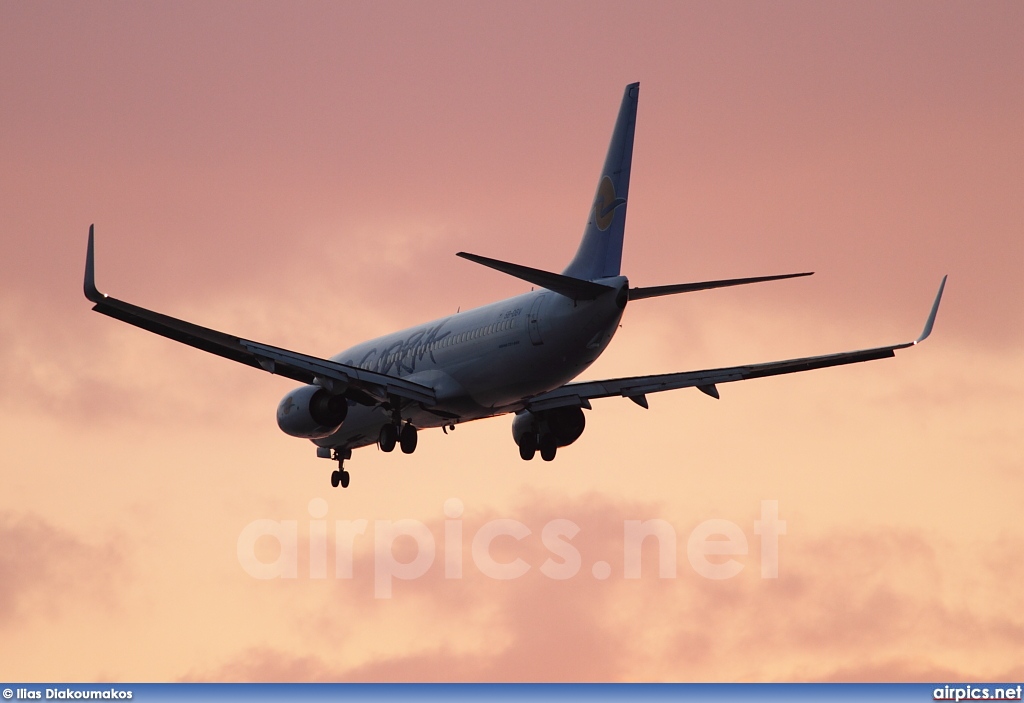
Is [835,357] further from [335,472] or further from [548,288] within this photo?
[335,472]

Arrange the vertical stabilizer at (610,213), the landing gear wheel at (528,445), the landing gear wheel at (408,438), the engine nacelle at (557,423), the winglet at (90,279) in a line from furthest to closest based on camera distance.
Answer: the landing gear wheel at (528,445), the engine nacelle at (557,423), the landing gear wheel at (408,438), the vertical stabilizer at (610,213), the winglet at (90,279)

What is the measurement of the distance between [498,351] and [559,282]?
4.86 meters

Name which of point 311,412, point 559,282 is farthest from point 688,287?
point 311,412

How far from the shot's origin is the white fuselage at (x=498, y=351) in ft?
164

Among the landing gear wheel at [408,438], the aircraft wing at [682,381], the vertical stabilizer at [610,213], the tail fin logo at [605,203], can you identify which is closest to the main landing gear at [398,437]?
the landing gear wheel at [408,438]

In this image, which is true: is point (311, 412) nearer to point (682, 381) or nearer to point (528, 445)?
point (528, 445)

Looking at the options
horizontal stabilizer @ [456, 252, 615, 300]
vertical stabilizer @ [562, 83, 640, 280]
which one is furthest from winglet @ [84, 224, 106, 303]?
vertical stabilizer @ [562, 83, 640, 280]

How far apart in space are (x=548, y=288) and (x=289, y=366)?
9029mm

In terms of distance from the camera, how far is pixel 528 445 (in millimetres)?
59594

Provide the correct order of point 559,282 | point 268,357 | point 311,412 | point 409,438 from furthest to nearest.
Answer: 1. point 311,412
2. point 409,438
3. point 268,357
4. point 559,282

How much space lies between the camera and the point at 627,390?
5716 cm

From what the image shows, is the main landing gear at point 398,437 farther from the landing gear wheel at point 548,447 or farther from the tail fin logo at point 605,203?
the tail fin logo at point 605,203

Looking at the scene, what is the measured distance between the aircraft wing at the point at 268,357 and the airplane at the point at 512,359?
0.04 meters

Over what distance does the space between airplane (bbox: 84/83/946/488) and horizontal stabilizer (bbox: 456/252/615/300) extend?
0.04m
